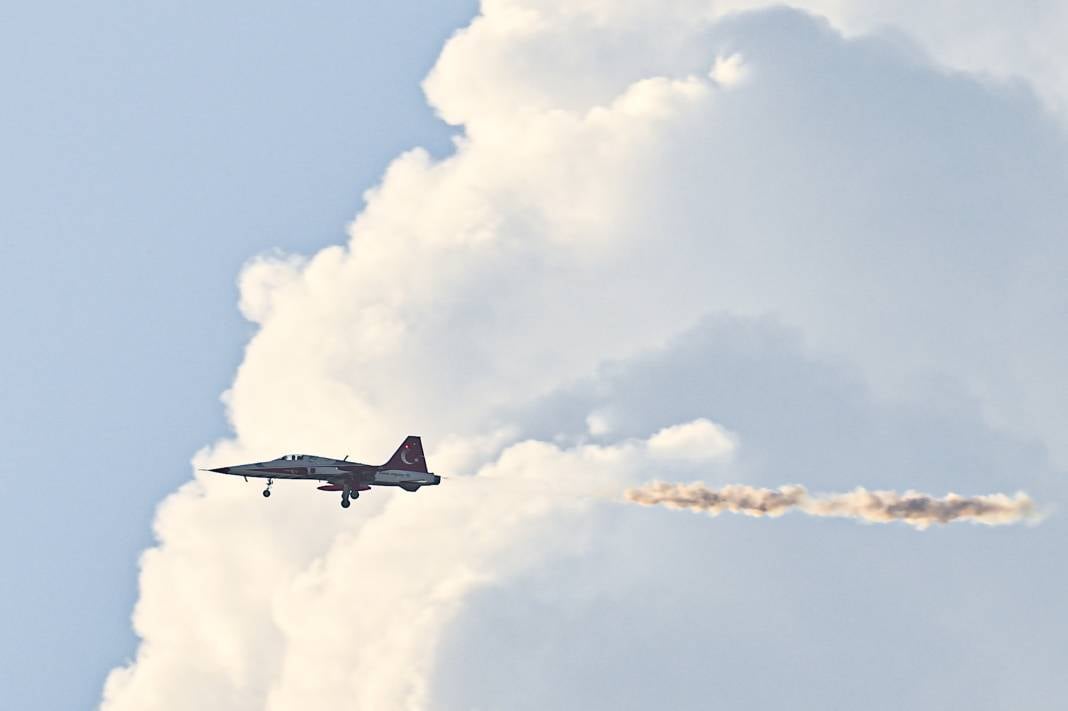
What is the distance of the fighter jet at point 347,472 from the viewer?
87625mm

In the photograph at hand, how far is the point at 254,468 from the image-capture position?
8825 cm

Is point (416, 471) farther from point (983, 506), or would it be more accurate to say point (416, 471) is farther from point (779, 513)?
point (983, 506)

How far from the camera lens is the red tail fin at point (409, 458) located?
89.5 meters

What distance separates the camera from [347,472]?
8856cm

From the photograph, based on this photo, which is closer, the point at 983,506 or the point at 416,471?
the point at 983,506

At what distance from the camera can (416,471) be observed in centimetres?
8881

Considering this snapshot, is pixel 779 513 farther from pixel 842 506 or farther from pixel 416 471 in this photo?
pixel 416 471

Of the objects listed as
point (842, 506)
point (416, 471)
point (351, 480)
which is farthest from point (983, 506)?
point (351, 480)

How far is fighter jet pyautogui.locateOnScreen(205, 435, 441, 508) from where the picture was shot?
8762 cm

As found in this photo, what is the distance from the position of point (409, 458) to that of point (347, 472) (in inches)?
229

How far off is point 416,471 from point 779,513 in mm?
32409

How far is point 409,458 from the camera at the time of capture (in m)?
90.2

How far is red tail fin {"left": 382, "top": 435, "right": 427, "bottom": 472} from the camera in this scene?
89.5m

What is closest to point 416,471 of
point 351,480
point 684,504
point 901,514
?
point 351,480
